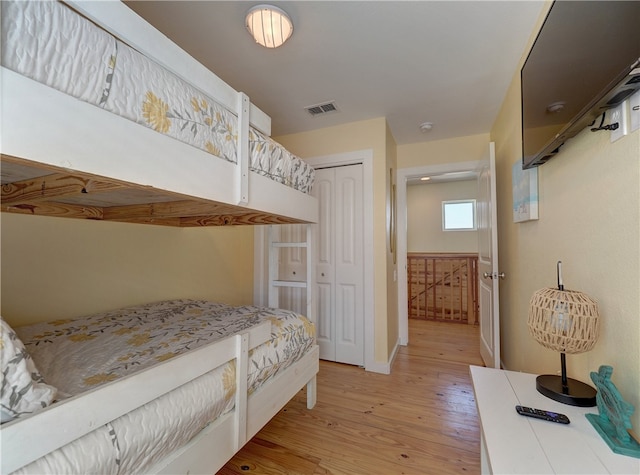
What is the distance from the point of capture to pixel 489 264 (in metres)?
2.38

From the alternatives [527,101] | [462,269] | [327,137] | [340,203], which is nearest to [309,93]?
[327,137]

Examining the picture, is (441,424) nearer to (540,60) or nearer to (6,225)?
(540,60)

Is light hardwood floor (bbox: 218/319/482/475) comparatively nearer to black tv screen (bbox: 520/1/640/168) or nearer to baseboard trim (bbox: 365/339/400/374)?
baseboard trim (bbox: 365/339/400/374)

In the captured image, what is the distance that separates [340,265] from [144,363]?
2.08 m

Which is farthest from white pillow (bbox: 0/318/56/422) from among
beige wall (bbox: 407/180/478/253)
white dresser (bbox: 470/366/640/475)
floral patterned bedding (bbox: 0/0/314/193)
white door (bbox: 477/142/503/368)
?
beige wall (bbox: 407/180/478/253)

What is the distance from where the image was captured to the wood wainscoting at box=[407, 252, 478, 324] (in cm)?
441

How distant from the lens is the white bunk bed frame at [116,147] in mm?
515

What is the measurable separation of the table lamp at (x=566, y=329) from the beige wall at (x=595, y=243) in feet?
0.24

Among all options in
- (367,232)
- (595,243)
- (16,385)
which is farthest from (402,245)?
(16,385)

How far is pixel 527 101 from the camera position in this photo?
58.5 inches

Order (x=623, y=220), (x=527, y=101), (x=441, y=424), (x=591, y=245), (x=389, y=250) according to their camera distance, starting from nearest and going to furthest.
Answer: (x=623, y=220)
(x=591, y=245)
(x=527, y=101)
(x=441, y=424)
(x=389, y=250)

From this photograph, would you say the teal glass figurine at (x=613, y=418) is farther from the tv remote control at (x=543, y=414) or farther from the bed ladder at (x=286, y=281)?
the bed ladder at (x=286, y=281)

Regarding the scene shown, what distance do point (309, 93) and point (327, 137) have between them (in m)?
0.68

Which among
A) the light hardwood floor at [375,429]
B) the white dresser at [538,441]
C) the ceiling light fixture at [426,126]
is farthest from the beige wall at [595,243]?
the ceiling light fixture at [426,126]
